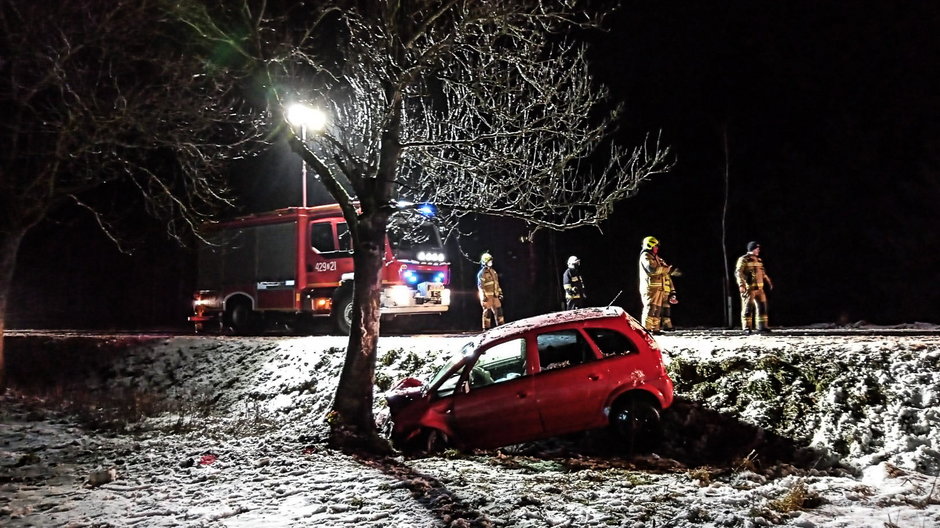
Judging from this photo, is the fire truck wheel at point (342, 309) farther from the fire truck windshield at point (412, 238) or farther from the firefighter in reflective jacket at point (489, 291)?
the firefighter in reflective jacket at point (489, 291)

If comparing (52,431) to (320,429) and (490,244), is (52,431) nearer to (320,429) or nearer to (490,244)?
(320,429)

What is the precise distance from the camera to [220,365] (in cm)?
1406

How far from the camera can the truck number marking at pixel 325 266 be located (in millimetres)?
15055

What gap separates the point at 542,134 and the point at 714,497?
19.8 feet

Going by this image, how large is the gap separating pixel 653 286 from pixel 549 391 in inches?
167

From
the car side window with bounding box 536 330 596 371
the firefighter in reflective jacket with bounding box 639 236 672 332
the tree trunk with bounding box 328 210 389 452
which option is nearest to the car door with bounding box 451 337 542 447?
the car side window with bounding box 536 330 596 371

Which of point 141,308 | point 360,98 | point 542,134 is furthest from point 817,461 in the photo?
point 141,308

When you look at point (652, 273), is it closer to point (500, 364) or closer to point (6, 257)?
point (500, 364)

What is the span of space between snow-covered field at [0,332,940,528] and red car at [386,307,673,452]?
1.32ft

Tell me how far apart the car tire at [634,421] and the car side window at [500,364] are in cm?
126

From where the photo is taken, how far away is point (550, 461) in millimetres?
7980

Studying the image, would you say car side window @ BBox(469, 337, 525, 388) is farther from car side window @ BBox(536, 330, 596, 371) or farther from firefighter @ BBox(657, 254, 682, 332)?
firefighter @ BBox(657, 254, 682, 332)

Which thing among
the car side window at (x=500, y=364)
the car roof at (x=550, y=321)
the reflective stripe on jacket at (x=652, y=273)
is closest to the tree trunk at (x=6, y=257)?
the car side window at (x=500, y=364)

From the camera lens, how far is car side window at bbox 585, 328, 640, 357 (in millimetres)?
8219
